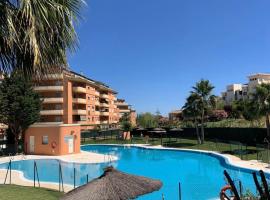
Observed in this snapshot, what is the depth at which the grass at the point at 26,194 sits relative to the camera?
513 inches

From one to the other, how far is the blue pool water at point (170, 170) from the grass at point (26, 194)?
13.0 ft

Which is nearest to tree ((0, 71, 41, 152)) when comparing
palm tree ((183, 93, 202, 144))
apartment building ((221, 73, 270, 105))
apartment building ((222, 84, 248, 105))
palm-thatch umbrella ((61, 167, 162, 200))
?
palm tree ((183, 93, 202, 144))

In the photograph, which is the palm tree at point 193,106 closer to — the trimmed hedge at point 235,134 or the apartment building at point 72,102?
the trimmed hedge at point 235,134

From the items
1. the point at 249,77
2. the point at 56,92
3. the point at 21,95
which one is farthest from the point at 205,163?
the point at 249,77

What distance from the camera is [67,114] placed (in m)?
55.0

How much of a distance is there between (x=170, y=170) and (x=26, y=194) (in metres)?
13.3

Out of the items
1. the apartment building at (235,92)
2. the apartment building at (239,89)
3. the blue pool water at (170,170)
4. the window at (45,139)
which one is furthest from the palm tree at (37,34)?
the apartment building at (235,92)

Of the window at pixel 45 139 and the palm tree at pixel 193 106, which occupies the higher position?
the palm tree at pixel 193 106

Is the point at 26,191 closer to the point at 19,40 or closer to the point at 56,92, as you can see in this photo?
the point at 19,40

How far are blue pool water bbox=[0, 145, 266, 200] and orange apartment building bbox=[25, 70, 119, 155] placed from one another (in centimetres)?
415

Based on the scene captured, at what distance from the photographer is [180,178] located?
70.2 feet

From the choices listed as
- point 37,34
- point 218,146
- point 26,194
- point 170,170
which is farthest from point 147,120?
point 37,34

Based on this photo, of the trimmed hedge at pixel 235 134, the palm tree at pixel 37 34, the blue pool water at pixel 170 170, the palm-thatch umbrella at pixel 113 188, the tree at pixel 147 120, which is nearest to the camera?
the palm tree at pixel 37 34

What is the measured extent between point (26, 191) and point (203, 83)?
27325 mm
